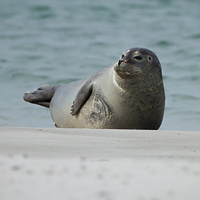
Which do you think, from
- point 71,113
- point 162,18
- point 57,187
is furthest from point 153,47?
point 57,187

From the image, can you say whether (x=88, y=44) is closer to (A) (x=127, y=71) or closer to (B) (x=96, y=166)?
(A) (x=127, y=71)

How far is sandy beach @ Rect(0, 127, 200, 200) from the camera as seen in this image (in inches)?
79.9

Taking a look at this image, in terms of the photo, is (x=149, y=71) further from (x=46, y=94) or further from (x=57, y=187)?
(x=57, y=187)

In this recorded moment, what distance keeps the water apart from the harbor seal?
1376 millimetres

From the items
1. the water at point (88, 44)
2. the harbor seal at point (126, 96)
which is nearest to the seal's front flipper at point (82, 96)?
the harbor seal at point (126, 96)

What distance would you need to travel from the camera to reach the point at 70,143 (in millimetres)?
3180

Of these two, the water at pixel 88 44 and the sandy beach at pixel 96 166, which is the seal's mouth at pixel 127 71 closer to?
the sandy beach at pixel 96 166

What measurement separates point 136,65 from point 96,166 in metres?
2.63

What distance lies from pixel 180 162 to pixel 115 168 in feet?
1.28

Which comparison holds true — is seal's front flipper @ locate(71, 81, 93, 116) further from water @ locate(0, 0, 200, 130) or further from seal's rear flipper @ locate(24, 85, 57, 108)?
seal's rear flipper @ locate(24, 85, 57, 108)

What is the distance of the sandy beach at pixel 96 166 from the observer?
2029 millimetres

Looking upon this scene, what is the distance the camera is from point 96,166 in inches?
97.8

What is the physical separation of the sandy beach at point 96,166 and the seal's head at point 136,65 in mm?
1338

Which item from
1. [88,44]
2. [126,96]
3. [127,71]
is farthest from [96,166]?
[88,44]
